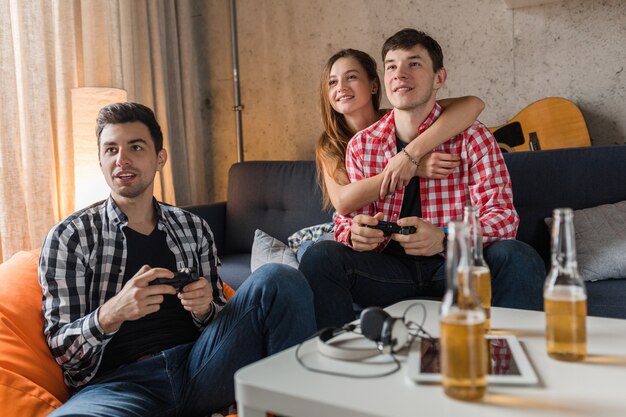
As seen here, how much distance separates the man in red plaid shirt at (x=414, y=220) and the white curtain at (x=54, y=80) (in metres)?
1.36

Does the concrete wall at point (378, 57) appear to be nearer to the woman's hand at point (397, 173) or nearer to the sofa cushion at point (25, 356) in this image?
the woman's hand at point (397, 173)

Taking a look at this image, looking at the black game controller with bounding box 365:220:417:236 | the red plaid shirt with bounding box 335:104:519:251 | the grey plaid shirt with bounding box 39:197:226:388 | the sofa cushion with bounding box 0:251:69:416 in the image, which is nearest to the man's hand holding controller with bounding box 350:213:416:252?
the black game controller with bounding box 365:220:417:236

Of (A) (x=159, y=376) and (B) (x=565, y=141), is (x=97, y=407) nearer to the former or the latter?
(A) (x=159, y=376)

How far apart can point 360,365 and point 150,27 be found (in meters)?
2.82

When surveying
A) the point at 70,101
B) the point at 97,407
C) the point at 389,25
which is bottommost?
the point at 97,407

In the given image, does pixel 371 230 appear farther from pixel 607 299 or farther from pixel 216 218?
pixel 216 218

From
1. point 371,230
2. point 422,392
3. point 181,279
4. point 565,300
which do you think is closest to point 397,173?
point 371,230

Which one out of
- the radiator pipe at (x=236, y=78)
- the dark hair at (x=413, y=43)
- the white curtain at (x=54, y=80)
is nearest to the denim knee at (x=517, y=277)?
the dark hair at (x=413, y=43)

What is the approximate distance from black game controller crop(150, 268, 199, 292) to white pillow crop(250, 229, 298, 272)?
3.47 ft

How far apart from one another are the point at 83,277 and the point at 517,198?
1.54 m

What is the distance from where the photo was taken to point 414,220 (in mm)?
1701

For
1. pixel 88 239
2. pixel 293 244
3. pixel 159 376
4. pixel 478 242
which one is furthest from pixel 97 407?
pixel 293 244

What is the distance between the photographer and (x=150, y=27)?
3.38 metres

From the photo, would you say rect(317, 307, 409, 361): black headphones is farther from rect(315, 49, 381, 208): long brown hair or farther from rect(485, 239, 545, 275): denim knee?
rect(315, 49, 381, 208): long brown hair
